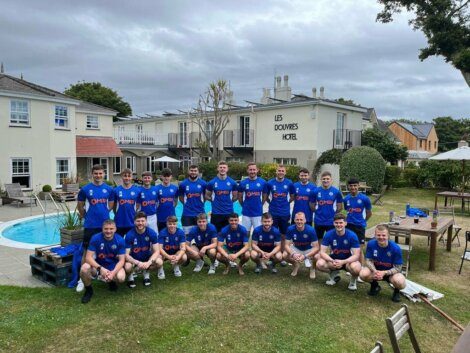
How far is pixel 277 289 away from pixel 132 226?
2.78 meters

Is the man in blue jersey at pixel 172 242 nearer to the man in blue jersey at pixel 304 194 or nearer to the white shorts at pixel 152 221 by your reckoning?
the white shorts at pixel 152 221

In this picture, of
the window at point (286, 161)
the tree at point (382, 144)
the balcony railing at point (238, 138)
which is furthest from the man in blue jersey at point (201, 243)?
the tree at point (382, 144)

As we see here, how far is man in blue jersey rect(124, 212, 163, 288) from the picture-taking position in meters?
5.63

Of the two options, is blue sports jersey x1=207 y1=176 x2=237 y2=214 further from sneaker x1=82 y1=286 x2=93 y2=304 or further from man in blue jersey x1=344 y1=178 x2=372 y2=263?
sneaker x1=82 y1=286 x2=93 y2=304

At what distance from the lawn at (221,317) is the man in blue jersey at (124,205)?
1.13 meters

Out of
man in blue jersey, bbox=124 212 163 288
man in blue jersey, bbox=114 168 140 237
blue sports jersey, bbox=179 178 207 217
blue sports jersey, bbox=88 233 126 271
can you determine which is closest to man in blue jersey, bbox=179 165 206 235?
blue sports jersey, bbox=179 178 207 217

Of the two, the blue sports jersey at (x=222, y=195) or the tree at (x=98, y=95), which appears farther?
the tree at (x=98, y=95)

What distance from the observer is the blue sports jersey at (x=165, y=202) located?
6992mm

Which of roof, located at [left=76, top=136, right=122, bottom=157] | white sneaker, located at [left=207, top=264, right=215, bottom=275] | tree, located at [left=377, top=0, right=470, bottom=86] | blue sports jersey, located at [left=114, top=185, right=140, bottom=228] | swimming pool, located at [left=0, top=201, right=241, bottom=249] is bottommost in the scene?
swimming pool, located at [left=0, top=201, right=241, bottom=249]

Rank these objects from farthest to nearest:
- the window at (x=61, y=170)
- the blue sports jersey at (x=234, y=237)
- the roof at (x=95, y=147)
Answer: the roof at (x=95, y=147) < the window at (x=61, y=170) < the blue sports jersey at (x=234, y=237)

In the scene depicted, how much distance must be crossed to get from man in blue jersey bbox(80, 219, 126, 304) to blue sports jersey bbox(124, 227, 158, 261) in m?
0.31

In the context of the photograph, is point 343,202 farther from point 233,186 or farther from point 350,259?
point 233,186

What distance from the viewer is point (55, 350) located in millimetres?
3875

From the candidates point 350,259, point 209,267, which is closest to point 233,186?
point 209,267
